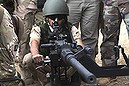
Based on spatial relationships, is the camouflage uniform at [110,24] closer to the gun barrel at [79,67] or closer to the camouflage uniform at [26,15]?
the camouflage uniform at [26,15]

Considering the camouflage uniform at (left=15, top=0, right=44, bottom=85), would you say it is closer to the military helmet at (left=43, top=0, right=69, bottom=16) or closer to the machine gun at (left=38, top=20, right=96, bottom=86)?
the military helmet at (left=43, top=0, right=69, bottom=16)

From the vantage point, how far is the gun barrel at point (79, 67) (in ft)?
7.75

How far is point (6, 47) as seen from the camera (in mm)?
3195

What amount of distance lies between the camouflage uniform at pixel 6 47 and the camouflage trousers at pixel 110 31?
2.12 m

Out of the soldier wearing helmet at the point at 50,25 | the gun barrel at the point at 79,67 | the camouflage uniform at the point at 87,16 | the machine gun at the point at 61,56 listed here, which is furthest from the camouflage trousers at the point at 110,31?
the gun barrel at the point at 79,67

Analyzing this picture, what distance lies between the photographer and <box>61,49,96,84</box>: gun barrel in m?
2.36

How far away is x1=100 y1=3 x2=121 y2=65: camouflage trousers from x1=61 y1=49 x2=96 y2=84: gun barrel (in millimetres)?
1924

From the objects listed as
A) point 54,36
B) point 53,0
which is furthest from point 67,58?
point 53,0

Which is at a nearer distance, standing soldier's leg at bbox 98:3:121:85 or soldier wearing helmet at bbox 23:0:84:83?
soldier wearing helmet at bbox 23:0:84:83

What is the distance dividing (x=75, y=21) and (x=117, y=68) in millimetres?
1339

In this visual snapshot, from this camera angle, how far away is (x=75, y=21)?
5203mm

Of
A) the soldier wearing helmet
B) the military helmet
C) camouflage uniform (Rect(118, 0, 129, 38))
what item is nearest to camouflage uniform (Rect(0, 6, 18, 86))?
the soldier wearing helmet

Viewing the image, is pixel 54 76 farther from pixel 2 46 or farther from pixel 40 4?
pixel 40 4

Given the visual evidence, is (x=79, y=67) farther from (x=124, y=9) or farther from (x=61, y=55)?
(x=124, y=9)
